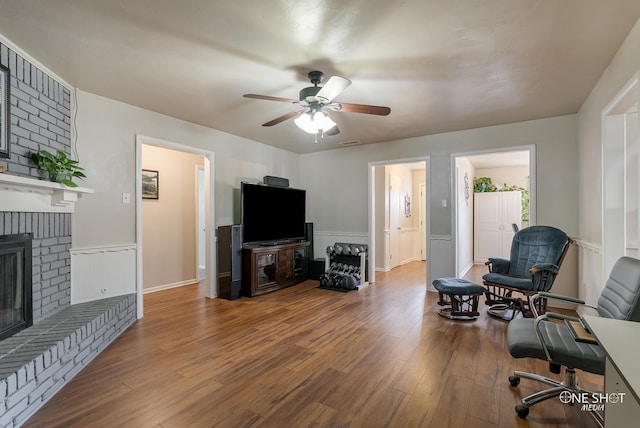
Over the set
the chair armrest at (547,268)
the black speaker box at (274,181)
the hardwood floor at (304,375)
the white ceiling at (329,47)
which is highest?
the white ceiling at (329,47)

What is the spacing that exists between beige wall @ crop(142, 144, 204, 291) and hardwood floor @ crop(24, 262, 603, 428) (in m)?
1.24

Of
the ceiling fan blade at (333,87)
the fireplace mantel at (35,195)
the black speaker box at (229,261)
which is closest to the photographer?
the fireplace mantel at (35,195)

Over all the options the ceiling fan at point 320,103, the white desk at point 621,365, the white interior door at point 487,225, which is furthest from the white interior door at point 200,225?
the white interior door at point 487,225

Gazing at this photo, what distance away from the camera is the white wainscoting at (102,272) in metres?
2.96

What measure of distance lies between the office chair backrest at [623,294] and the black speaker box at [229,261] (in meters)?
3.82

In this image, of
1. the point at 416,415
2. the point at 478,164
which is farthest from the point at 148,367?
the point at 478,164

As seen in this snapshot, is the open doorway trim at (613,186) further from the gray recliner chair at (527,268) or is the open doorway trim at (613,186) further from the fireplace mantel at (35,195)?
the fireplace mantel at (35,195)

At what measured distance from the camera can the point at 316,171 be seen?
591 cm

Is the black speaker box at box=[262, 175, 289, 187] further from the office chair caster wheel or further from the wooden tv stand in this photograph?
the office chair caster wheel

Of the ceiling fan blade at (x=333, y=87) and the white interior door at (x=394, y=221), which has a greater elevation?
the ceiling fan blade at (x=333, y=87)

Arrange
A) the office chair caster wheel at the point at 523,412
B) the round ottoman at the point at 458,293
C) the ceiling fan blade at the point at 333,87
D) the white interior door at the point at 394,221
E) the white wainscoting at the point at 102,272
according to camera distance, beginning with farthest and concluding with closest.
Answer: the white interior door at the point at 394,221
the round ottoman at the point at 458,293
the white wainscoting at the point at 102,272
the ceiling fan blade at the point at 333,87
the office chair caster wheel at the point at 523,412

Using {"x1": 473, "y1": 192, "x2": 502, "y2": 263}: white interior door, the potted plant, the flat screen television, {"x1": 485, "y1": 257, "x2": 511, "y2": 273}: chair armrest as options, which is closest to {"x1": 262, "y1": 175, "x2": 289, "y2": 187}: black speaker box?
the flat screen television

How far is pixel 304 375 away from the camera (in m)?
2.21

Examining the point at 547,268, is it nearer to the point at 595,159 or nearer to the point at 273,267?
the point at 595,159
